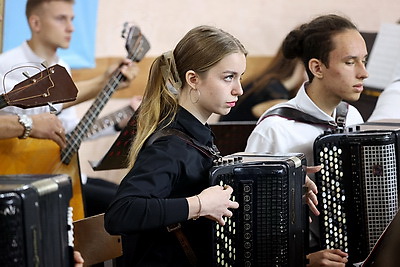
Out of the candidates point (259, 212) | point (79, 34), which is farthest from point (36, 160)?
point (79, 34)

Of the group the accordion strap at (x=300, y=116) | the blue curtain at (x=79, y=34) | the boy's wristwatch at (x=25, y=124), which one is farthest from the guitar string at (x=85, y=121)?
the blue curtain at (x=79, y=34)

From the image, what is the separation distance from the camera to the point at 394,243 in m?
1.97

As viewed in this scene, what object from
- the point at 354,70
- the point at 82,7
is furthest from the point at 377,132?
the point at 82,7

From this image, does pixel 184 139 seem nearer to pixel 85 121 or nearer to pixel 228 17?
pixel 85 121

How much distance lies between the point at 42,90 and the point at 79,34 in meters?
2.07

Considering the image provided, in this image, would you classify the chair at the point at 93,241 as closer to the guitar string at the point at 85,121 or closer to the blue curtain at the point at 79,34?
the guitar string at the point at 85,121

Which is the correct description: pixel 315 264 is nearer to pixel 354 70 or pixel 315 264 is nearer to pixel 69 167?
pixel 354 70

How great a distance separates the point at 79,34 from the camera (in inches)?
187

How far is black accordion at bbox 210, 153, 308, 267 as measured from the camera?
237 centimetres

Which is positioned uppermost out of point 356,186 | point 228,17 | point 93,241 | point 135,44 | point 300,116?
point 228,17

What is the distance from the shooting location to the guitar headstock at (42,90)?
2691mm

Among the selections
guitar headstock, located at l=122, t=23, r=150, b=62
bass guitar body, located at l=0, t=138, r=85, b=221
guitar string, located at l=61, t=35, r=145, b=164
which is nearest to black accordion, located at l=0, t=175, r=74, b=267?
bass guitar body, located at l=0, t=138, r=85, b=221

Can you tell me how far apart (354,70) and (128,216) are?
1.21m

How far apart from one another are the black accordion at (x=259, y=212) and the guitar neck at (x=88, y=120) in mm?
1108
